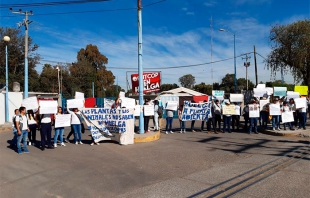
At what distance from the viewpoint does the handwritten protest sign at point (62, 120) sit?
33.4ft

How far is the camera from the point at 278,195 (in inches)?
196

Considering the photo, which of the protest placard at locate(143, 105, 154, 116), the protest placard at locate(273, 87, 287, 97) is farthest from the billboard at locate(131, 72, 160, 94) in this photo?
the protest placard at locate(273, 87, 287, 97)

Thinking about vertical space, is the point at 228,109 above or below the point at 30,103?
below

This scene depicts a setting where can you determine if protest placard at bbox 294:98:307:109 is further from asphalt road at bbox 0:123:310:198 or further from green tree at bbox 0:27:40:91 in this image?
green tree at bbox 0:27:40:91

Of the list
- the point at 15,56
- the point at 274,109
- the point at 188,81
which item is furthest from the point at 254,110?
the point at 188,81

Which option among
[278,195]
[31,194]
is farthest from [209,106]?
[31,194]

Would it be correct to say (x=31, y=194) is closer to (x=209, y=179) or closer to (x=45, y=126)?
(x=209, y=179)

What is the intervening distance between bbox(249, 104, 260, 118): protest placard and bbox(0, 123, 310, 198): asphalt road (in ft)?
10.2

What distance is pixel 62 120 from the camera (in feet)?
33.7

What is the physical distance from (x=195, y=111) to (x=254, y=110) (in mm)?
2951

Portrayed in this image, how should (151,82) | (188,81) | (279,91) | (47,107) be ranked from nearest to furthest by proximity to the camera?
(47,107), (279,91), (151,82), (188,81)

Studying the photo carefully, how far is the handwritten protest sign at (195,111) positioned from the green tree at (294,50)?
469 inches

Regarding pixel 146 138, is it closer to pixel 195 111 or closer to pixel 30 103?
pixel 195 111

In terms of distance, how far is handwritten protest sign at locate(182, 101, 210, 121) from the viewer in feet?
46.9
